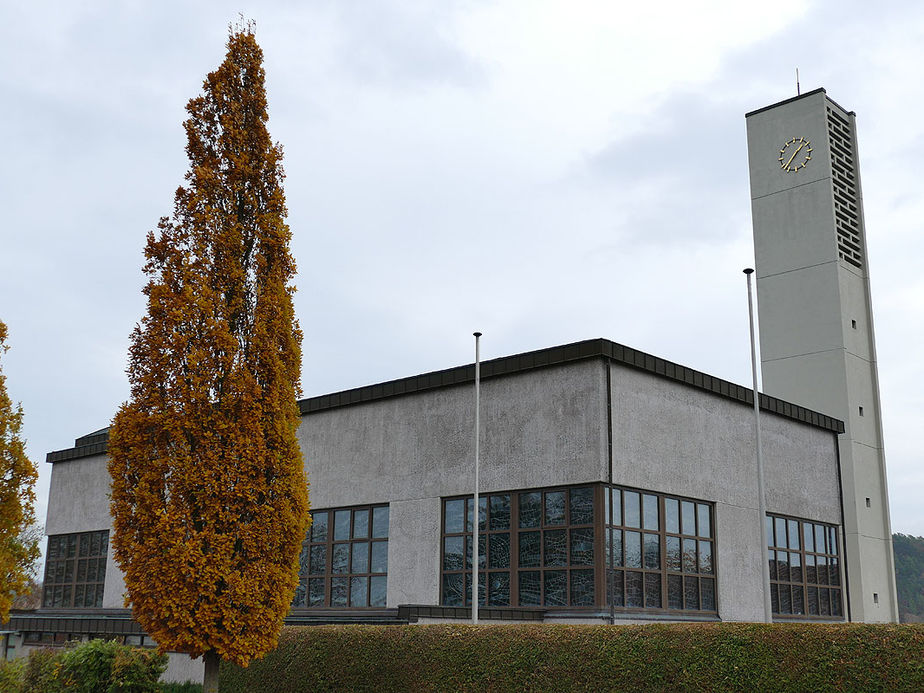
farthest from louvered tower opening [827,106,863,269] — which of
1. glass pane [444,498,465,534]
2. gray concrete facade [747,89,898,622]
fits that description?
glass pane [444,498,465,534]

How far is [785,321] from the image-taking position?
1356 inches

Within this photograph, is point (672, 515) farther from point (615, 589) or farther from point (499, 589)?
point (499, 589)

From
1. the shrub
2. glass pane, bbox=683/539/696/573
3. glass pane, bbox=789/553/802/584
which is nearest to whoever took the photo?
the shrub

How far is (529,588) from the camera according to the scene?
20797 millimetres

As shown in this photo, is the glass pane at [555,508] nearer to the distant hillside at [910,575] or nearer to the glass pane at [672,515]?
the glass pane at [672,515]

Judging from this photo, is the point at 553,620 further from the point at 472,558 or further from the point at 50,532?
the point at 50,532

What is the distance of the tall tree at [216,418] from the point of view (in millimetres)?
14250

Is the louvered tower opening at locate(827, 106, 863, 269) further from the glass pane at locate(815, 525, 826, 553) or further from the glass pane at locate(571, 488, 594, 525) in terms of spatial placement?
the glass pane at locate(571, 488, 594, 525)

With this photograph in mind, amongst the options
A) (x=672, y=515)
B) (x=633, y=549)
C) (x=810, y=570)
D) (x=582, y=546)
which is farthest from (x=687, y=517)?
(x=810, y=570)

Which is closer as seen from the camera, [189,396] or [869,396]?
[189,396]

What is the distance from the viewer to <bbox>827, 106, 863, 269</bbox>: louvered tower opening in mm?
34344

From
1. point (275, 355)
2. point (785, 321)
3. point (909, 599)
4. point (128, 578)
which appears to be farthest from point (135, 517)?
point (909, 599)

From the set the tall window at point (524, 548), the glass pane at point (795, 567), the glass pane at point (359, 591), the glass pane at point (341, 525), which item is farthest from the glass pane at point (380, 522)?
the glass pane at point (795, 567)

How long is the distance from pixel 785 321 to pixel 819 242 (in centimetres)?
306
